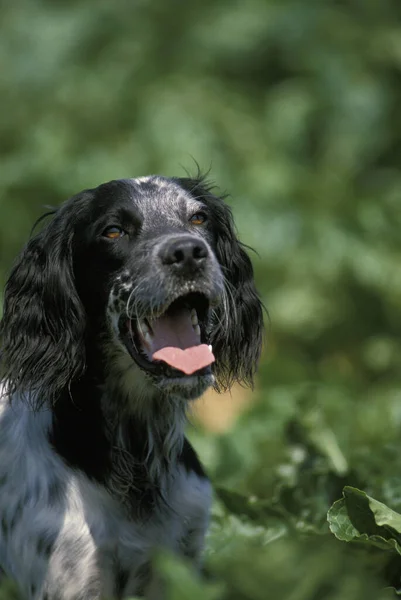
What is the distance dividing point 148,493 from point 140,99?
586 centimetres

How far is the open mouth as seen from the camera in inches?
141

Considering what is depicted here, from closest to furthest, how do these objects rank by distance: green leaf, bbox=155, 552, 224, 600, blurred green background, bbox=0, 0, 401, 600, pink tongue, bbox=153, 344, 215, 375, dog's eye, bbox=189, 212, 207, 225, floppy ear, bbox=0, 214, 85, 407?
green leaf, bbox=155, 552, 224, 600 → pink tongue, bbox=153, 344, 215, 375 → floppy ear, bbox=0, 214, 85, 407 → dog's eye, bbox=189, 212, 207, 225 → blurred green background, bbox=0, 0, 401, 600

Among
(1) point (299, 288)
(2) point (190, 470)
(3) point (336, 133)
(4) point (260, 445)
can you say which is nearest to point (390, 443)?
(4) point (260, 445)

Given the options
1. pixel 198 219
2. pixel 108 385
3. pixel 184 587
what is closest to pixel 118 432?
pixel 108 385

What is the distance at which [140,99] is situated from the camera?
9250 millimetres

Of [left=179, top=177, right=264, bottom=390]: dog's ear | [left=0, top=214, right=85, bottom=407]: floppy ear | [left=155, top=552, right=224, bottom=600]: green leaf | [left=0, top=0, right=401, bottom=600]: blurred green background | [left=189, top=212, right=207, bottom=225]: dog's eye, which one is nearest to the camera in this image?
[left=155, top=552, right=224, bottom=600]: green leaf

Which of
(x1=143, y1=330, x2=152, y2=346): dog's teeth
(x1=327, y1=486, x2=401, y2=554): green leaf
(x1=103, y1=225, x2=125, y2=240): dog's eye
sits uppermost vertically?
(x1=103, y1=225, x2=125, y2=240): dog's eye

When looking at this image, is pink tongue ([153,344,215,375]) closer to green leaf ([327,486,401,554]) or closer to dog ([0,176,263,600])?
dog ([0,176,263,600])

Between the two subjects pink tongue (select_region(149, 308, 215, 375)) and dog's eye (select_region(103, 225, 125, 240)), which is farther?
dog's eye (select_region(103, 225, 125, 240))

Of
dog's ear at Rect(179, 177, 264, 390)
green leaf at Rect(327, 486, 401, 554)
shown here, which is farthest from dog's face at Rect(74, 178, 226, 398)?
green leaf at Rect(327, 486, 401, 554)

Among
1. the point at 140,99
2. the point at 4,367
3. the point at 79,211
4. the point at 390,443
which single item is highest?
the point at 140,99

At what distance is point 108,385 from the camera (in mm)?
3859

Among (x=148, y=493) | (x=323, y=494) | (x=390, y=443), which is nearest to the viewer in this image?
(x=148, y=493)

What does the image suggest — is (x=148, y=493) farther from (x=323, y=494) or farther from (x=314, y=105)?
(x=314, y=105)
